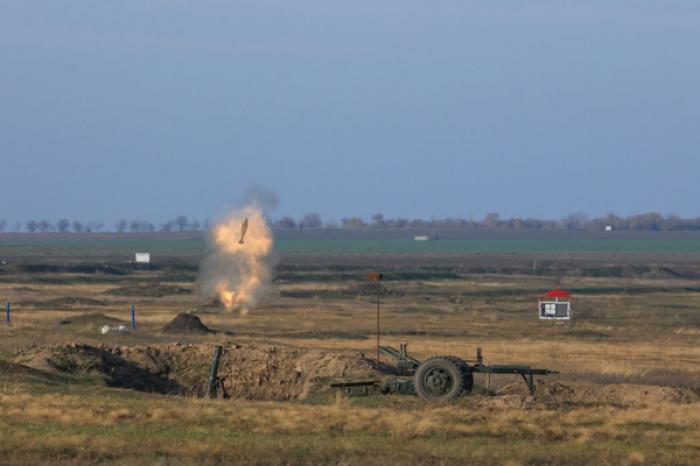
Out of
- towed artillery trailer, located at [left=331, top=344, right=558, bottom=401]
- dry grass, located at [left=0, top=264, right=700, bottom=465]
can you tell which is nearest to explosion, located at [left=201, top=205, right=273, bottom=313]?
dry grass, located at [left=0, top=264, right=700, bottom=465]

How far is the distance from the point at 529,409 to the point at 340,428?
15.5 feet

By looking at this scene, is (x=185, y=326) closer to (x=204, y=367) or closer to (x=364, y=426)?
(x=204, y=367)

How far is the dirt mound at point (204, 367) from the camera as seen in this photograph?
1320 inches

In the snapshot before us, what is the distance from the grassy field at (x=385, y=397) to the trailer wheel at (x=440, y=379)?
389mm

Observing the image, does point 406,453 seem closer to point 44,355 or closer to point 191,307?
point 44,355

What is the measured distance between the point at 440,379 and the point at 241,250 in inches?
1207

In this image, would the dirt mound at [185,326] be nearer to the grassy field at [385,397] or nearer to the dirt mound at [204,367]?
the grassy field at [385,397]

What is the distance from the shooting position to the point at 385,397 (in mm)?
29125

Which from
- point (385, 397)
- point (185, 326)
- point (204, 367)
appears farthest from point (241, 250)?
point (385, 397)

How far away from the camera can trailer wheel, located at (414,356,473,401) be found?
1128 inches

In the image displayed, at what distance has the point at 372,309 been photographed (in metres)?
78.1

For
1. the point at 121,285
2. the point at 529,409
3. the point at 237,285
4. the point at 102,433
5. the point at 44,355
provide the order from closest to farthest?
the point at 102,433
the point at 529,409
the point at 44,355
the point at 237,285
the point at 121,285

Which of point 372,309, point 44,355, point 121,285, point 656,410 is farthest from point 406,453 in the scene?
point 121,285

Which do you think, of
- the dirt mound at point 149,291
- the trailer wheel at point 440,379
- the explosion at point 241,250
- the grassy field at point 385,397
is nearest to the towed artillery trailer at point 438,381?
the trailer wheel at point 440,379
